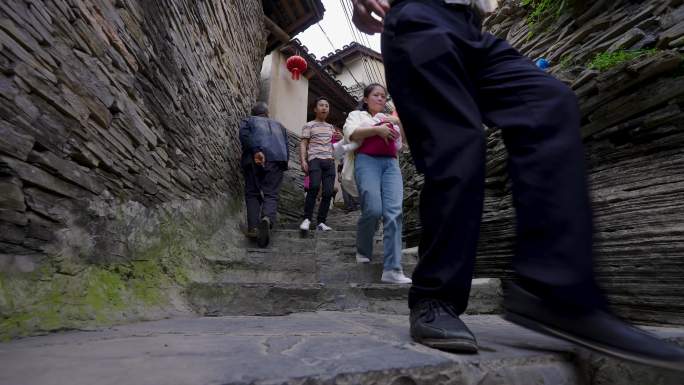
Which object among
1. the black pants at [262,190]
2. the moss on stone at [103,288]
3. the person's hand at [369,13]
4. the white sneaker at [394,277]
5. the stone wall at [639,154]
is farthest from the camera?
the black pants at [262,190]

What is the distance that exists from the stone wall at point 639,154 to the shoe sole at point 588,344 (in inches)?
22.1

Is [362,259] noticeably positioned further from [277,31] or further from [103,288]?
[277,31]

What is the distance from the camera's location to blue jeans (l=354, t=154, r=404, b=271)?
244 centimetres

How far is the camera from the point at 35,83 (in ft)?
4.30

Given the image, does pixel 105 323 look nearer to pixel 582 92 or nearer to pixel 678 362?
pixel 678 362

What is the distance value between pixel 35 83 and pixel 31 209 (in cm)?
48

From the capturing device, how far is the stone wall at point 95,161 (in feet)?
4.04

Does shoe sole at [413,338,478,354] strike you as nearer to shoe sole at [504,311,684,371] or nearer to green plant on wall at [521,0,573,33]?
shoe sole at [504,311,684,371]

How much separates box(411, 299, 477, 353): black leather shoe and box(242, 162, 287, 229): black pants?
2.74 metres

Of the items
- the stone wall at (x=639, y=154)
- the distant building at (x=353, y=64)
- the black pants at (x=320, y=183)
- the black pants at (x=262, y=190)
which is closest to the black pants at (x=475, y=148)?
the stone wall at (x=639, y=154)

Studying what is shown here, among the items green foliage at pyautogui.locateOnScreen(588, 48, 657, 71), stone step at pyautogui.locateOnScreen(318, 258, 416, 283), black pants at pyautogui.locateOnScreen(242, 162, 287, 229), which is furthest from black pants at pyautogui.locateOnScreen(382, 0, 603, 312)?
black pants at pyautogui.locateOnScreen(242, 162, 287, 229)

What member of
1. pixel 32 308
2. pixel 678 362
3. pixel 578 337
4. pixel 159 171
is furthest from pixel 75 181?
pixel 678 362

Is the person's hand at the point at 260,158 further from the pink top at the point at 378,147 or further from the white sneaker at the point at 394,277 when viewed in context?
the white sneaker at the point at 394,277

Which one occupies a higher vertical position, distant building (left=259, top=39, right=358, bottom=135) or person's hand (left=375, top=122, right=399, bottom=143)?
distant building (left=259, top=39, right=358, bottom=135)
